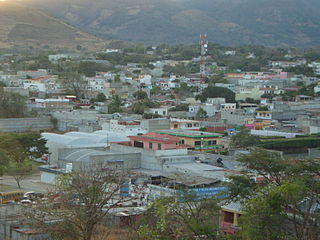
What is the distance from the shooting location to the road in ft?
77.8

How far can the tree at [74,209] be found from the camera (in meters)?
14.5

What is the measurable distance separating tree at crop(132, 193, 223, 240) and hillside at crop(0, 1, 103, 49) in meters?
89.7

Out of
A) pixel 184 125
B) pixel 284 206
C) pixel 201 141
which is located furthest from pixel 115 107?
pixel 284 206

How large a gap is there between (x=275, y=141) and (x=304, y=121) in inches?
281

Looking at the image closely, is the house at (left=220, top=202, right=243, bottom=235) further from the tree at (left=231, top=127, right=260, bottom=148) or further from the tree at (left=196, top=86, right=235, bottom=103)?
the tree at (left=196, top=86, right=235, bottom=103)

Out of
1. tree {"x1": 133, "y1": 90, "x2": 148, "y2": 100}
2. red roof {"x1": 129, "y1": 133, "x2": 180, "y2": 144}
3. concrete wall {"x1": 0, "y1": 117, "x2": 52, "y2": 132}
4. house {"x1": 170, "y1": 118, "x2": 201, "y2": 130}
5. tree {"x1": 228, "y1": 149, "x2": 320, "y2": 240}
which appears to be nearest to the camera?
tree {"x1": 228, "y1": 149, "x2": 320, "y2": 240}

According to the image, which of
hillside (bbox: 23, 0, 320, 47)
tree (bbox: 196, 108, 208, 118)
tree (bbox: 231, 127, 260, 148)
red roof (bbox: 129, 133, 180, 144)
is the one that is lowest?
tree (bbox: 231, 127, 260, 148)

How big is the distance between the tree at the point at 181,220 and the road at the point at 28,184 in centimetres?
867

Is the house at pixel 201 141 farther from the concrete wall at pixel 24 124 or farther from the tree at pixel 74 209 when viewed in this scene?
the tree at pixel 74 209

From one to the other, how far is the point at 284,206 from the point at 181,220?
6.29 feet

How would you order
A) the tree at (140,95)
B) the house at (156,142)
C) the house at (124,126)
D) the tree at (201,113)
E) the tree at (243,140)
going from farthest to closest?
the tree at (140,95)
the tree at (201,113)
the house at (124,126)
the tree at (243,140)
the house at (156,142)

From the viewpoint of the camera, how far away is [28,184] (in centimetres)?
2486

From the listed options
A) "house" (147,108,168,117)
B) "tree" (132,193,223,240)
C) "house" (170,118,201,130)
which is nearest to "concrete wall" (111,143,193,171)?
"house" (170,118,201,130)

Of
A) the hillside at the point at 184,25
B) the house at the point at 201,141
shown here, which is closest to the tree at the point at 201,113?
the house at the point at 201,141
